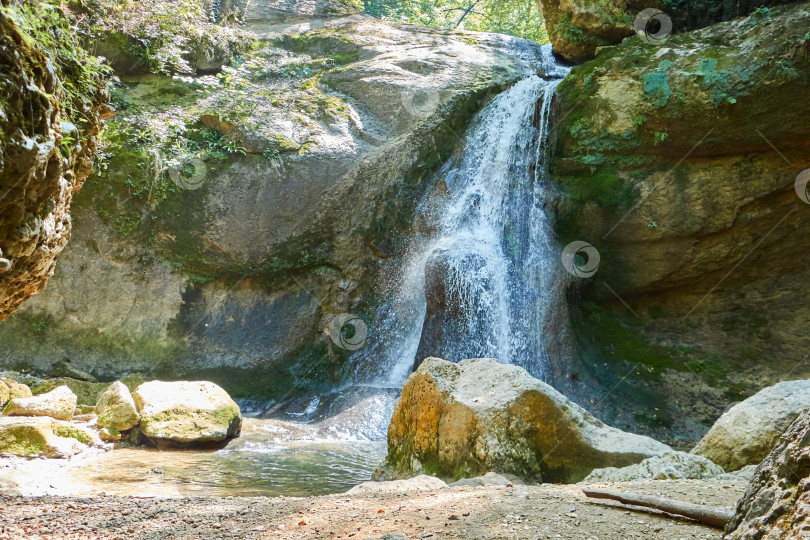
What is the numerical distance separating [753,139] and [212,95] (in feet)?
34.1

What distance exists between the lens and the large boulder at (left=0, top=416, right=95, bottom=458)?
18.5 feet

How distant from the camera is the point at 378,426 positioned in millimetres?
Result: 7875

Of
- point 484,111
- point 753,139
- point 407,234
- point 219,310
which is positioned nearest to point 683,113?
point 753,139

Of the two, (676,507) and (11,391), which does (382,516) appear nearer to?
(676,507)

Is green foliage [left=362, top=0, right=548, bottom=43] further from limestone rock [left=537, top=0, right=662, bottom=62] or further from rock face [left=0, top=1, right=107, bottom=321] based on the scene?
rock face [left=0, top=1, right=107, bottom=321]

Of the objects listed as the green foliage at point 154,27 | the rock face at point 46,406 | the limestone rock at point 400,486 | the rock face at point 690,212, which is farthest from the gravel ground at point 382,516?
the green foliage at point 154,27

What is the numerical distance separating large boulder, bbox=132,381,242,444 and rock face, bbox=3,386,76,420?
2.72ft

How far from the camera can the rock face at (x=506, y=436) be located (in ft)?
15.0

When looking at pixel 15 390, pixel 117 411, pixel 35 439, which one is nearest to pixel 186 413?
pixel 117 411

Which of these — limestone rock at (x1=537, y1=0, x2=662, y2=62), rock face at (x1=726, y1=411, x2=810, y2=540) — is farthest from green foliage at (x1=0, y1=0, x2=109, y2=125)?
limestone rock at (x1=537, y1=0, x2=662, y2=62)

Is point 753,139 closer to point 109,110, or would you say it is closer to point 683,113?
point 683,113

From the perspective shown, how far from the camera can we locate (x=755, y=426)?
4242mm

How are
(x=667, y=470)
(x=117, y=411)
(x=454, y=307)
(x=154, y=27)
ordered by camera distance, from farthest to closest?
(x=154, y=27) → (x=454, y=307) → (x=117, y=411) → (x=667, y=470)

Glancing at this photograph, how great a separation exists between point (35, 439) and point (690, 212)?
33.9 ft
